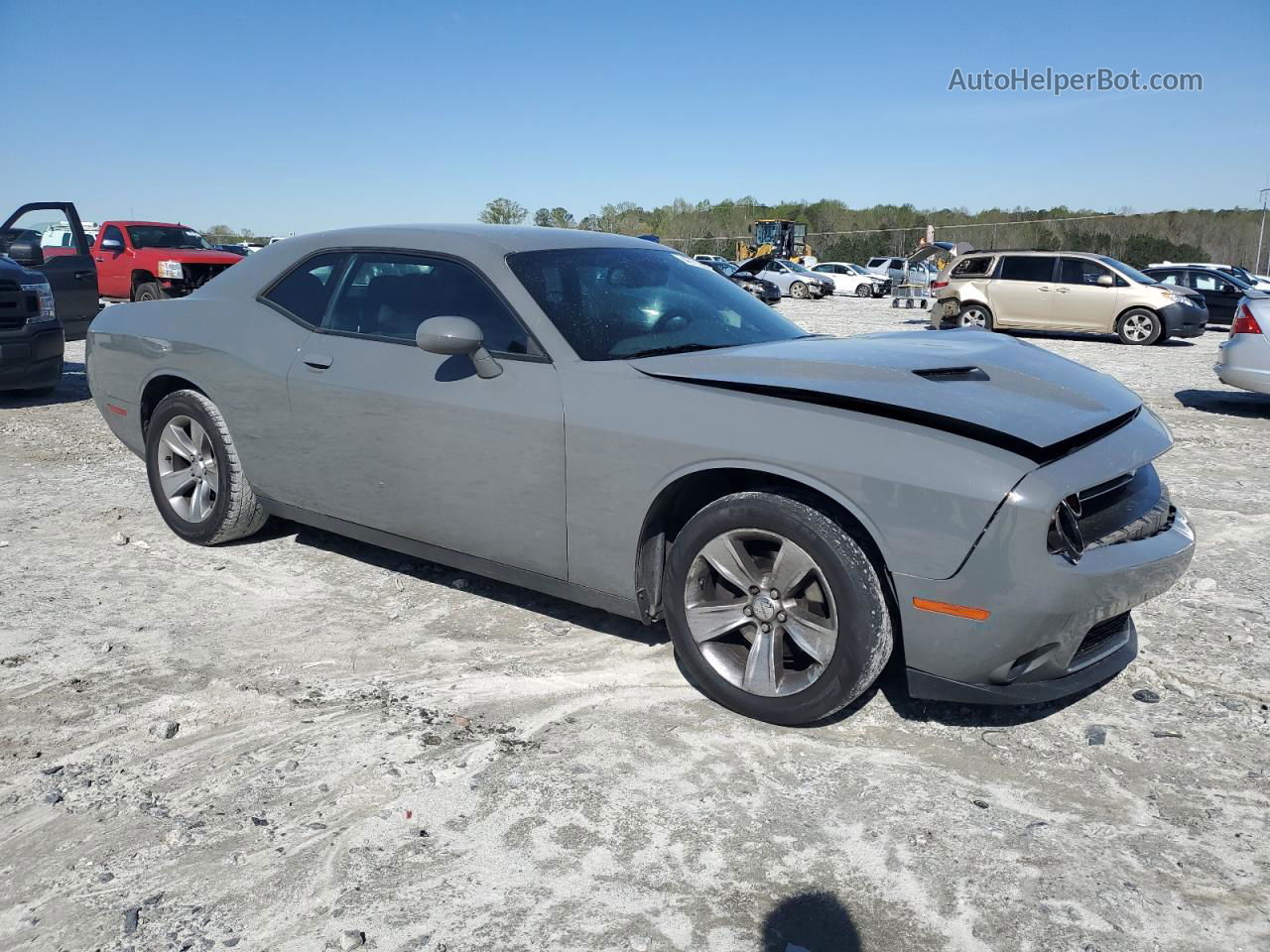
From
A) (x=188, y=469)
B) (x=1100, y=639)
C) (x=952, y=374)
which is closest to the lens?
(x=1100, y=639)

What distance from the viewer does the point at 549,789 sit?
2928 mm

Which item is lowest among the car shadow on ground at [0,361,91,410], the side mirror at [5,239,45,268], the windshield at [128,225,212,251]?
the car shadow on ground at [0,361,91,410]

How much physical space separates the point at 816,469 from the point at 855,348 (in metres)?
0.86

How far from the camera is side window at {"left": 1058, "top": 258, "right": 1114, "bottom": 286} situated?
61.9ft

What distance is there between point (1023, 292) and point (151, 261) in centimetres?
1539

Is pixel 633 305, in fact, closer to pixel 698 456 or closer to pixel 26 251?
pixel 698 456

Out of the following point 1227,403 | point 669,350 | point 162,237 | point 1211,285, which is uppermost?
point 162,237

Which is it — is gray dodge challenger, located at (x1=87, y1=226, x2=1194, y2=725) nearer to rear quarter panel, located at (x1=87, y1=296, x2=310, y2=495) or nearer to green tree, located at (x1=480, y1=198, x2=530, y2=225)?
rear quarter panel, located at (x1=87, y1=296, x2=310, y2=495)

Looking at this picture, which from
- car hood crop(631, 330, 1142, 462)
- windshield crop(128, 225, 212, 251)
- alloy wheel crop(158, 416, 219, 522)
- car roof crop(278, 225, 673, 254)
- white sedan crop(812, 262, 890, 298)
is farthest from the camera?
white sedan crop(812, 262, 890, 298)

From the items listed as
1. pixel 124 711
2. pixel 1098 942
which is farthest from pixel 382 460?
pixel 1098 942

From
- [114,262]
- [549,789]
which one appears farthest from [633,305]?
[114,262]

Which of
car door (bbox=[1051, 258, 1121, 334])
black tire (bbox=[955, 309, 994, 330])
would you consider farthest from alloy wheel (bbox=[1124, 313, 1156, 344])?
black tire (bbox=[955, 309, 994, 330])

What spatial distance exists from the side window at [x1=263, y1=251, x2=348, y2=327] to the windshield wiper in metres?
1.55

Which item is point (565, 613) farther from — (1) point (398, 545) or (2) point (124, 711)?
(2) point (124, 711)
